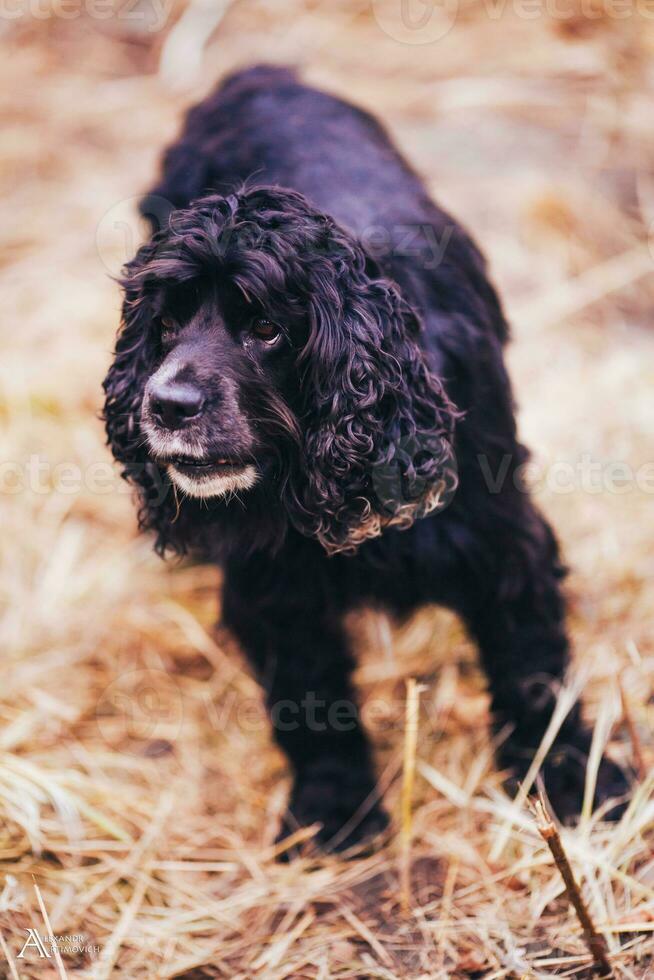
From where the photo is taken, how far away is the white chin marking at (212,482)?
8.64ft

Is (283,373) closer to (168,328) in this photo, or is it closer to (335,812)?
(168,328)

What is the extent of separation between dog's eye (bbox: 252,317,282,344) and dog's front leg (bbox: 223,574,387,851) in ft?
3.29

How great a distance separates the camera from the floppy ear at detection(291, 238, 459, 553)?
2555mm

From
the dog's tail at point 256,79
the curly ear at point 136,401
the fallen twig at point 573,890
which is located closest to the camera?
the fallen twig at point 573,890

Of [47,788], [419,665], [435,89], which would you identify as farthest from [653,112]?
[47,788]

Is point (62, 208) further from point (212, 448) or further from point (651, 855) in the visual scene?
point (651, 855)

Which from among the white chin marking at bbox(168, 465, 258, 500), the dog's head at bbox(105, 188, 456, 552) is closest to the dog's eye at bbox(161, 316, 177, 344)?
the dog's head at bbox(105, 188, 456, 552)

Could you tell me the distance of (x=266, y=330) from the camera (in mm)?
2557

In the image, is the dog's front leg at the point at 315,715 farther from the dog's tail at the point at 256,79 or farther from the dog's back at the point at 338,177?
the dog's tail at the point at 256,79

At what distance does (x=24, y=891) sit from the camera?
3039mm

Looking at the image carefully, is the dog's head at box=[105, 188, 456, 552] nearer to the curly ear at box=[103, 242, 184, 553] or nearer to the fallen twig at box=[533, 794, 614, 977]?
the curly ear at box=[103, 242, 184, 553]

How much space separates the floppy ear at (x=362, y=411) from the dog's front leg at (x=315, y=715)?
2.20 feet

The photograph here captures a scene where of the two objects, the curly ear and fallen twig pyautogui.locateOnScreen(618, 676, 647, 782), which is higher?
the curly ear

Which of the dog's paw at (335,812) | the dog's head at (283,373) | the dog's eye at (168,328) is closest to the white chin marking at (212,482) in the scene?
the dog's head at (283,373)
